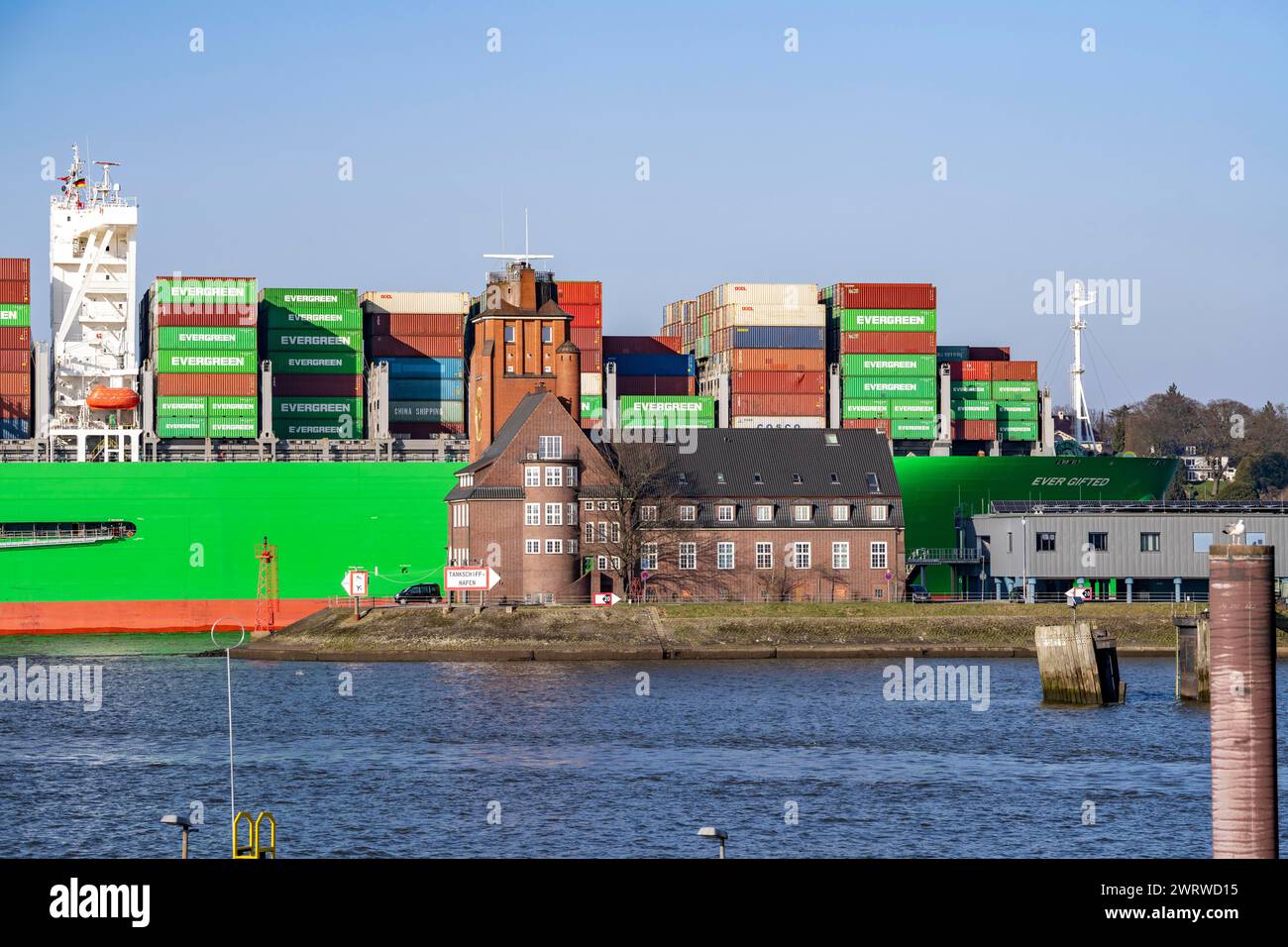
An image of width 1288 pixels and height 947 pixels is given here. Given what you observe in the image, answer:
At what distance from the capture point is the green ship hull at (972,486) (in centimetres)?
8806

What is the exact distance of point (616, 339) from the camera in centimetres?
10206

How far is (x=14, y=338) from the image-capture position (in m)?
88.0

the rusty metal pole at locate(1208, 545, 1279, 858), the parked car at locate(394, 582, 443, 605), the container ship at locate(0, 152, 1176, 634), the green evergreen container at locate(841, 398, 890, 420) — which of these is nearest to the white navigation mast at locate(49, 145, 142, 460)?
the container ship at locate(0, 152, 1176, 634)

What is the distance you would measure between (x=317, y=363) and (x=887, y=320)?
101ft

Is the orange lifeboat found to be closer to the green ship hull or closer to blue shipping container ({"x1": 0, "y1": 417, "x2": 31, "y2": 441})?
blue shipping container ({"x1": 0, "y1": 417, "x2": 31, "y2": 441})

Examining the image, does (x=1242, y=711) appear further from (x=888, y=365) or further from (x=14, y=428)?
(x=14, y=428)

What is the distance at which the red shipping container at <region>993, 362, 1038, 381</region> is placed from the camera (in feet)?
328

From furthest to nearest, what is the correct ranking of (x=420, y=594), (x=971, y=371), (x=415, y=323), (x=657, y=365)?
(x=971, y=371), (x=657, y=365), (x=415, y=323), (x=420, y=594)

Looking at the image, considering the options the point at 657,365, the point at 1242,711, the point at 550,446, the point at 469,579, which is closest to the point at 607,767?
the point at 1242,711

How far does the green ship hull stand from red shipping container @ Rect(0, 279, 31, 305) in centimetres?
4371

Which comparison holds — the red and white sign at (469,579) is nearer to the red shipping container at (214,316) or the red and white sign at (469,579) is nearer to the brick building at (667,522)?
the brick building at (667,522)

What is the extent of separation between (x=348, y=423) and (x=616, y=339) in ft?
57.3

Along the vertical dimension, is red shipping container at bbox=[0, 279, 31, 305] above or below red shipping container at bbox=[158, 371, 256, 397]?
above

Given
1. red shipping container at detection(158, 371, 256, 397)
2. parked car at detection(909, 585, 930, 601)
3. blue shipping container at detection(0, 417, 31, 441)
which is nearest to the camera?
parked car at detection(909, 585, 930, 601)
